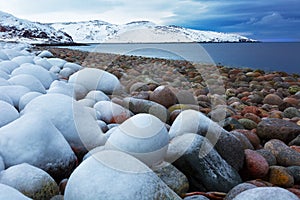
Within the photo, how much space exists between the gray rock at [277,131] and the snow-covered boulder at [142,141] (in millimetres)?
1205

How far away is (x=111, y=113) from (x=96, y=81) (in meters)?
1.22

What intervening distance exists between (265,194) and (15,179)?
0.99 m

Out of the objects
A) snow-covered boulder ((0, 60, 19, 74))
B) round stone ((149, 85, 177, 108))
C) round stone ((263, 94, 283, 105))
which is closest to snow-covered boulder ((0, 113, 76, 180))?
round stone ((149, 85, 177, 108))

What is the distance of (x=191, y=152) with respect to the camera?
1.80 metres

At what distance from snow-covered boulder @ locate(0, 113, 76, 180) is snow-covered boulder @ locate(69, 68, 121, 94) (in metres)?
1.93

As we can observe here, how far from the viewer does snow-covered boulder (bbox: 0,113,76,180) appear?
160 cm

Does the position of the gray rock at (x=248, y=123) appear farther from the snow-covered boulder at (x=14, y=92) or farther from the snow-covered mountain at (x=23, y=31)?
the snow-covered mountain at (x=23, y=31)

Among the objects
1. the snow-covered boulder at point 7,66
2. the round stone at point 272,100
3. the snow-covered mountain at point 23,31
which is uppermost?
the snow-covered boulder at point 7,66

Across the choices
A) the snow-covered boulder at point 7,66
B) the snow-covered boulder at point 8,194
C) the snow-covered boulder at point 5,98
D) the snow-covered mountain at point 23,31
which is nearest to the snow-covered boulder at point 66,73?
the snow-covered boulder at point 7,66

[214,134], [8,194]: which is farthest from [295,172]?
[8,194]

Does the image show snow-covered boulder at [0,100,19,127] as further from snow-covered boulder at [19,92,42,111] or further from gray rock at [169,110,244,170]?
gray rock at [169,110,244,170]

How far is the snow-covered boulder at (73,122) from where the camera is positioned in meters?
1.98

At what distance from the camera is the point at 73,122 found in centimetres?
202

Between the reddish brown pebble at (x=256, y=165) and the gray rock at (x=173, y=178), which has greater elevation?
the gray rock at (x=173, y=178)
